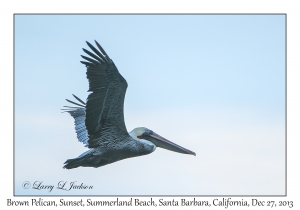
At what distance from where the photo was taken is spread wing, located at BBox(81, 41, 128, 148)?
547 inches

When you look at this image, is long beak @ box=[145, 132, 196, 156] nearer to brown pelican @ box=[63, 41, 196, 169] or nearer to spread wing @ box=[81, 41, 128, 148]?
brown pelican @ box=[63, 41, 196, 169]

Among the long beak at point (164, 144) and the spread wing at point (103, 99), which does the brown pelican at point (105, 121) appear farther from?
the long beak at point (164, 144)

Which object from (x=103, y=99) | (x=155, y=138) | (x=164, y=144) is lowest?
(x=164, y=144)

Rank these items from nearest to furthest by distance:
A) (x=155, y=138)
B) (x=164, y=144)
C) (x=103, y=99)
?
(x=103, y=99) → (x=155, y=138) → (x=164, y=144)

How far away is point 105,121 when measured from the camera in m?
14.5

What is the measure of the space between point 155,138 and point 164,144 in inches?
10.5

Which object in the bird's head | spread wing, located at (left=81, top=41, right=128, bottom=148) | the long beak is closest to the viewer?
spread wing, located at (left=81, top=41, right=128, bottom=148)

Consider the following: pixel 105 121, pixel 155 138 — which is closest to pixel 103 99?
pixel 105 121

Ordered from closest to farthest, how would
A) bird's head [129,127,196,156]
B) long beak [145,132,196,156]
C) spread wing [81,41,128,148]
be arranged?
spread wing [81,41,128,148]
bird's head [129,127,196,156]
long beak [145,132,196,156]

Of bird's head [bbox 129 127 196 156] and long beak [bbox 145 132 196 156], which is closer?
bird's head [bbox 129 127 196 156]

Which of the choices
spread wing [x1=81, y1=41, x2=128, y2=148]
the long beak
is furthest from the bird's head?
spread wing [x1=81, y1=41, x2=128, y2=148]

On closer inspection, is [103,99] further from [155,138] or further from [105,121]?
[155,138]
